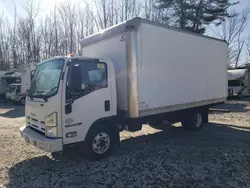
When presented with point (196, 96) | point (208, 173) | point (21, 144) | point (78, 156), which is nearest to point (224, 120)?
point (196, 96)

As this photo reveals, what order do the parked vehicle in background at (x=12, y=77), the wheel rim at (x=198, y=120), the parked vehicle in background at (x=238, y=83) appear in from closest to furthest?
the wheel rim at (x=198, y=120) → the parked vehicle in background at (x=238, y=83) → the parked vehicle in background at (x=12, y=77)

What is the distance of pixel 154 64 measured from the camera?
21.4 ft

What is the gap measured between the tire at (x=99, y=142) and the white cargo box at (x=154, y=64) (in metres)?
0.74

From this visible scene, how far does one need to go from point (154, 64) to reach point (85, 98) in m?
2.27

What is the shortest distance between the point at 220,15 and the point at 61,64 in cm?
2462

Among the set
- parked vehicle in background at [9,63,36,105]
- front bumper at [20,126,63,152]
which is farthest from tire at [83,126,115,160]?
parked vehicle in background at [9,63,36,105]

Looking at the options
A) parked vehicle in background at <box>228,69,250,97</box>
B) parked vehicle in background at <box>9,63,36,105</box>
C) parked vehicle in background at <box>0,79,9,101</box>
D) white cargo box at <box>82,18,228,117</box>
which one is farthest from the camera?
parked vehicle in background at <box>0,79,9,101</box>

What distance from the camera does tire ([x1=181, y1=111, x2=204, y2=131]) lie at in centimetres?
888

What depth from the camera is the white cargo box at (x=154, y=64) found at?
593cm

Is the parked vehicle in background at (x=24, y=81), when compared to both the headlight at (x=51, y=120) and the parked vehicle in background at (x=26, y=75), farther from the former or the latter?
the headlight at (x=51, y=120)

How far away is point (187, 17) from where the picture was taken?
2477 cm

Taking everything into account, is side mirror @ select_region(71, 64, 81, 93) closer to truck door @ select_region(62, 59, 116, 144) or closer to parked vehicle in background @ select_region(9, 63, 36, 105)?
truck door @ select_region(62, 59, 116, 144)

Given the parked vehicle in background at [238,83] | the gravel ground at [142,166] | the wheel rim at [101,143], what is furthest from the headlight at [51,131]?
the parked vehicle in background at [238,83]

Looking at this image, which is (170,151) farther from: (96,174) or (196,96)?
(196,96)
